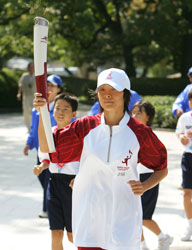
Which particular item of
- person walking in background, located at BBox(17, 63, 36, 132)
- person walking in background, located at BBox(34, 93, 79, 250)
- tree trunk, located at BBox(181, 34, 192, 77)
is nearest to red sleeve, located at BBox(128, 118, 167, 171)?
person walking in background, located at BBox(34, 93, 79, 250)

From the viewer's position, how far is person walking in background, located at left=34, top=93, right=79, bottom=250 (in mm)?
4676

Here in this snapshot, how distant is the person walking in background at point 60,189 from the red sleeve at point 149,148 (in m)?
1.30

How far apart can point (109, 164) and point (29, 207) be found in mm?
3943

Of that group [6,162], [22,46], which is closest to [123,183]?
[6,162]

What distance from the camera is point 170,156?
1111 cm

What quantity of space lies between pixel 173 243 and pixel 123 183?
2579 millimetres

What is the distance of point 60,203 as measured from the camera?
4766mm

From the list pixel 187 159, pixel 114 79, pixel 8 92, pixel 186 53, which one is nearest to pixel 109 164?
pixel 114 79

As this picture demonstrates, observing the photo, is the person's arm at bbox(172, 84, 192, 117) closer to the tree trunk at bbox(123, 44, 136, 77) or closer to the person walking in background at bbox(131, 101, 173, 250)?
the person walking in background at bbox(131, 101, 173, 250)

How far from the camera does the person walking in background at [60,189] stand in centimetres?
468

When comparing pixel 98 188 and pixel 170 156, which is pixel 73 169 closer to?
pixel 98 188

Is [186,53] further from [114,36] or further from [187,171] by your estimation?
[187,171]

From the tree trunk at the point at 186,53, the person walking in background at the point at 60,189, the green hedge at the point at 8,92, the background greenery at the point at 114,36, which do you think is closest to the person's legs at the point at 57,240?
the person walking in background at the point at 60,189

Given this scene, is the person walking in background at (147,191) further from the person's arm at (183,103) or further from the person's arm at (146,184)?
the person's arm at (183,103)
